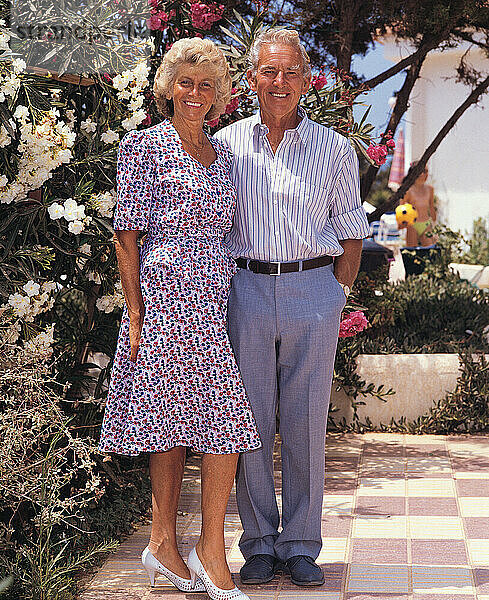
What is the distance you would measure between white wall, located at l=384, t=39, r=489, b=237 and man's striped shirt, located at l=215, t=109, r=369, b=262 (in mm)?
12108

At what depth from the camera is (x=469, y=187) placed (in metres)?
15.3

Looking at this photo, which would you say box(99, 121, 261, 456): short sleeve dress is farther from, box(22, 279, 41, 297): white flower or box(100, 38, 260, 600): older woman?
box(22, 279, 41, 297): white flower

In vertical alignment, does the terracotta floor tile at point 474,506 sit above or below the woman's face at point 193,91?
below

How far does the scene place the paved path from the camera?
3.24 metres

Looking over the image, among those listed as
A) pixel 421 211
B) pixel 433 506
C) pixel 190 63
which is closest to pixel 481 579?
pixel 433 506

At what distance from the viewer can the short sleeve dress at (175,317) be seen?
2.95 metres

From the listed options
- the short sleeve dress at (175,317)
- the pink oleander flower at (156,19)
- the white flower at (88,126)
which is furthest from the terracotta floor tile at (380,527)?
the pink oleander flower at (156,19)

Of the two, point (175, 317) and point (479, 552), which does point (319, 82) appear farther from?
point (479, 552)

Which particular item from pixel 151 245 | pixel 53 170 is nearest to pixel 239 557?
pixel 151 245

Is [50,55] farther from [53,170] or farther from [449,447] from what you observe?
[449,447]

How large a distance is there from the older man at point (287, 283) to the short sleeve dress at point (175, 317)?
7.7 inches

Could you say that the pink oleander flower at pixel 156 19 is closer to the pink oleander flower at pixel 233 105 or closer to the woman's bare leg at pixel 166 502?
the pink oleander flower at pixel 233 105

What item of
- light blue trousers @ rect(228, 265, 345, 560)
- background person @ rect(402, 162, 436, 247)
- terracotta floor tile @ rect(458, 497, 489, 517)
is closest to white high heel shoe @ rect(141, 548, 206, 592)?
light blue trousers @ rect(228, 265, 345, 560)

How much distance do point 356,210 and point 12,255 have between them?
125 centimetres
